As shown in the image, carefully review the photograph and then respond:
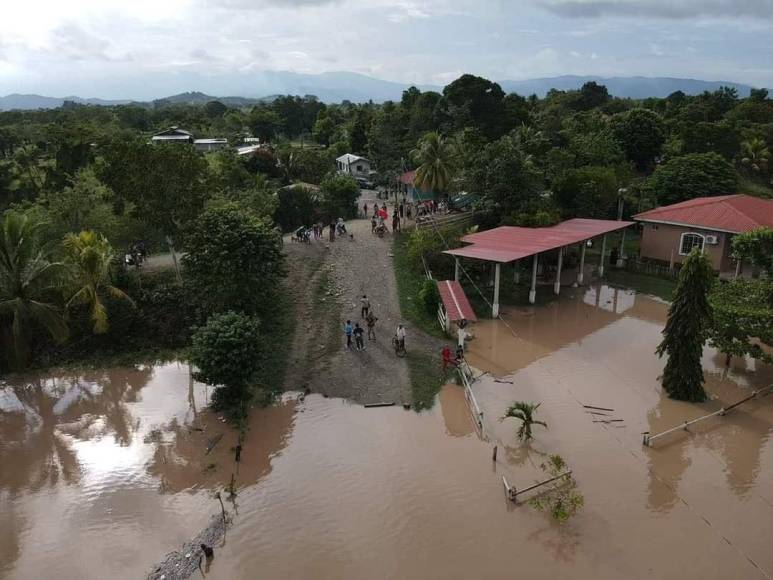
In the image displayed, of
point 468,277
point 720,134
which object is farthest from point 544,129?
point 468,277

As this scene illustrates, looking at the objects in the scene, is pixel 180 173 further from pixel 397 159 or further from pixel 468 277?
pixel 397 159

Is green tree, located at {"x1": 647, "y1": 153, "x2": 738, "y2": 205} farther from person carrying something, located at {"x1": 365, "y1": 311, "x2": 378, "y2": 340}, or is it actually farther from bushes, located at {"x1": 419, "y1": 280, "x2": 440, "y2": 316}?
person carrying something, located at {"x1": 365, "y1": 311, "x2": 378, "y2": 340}

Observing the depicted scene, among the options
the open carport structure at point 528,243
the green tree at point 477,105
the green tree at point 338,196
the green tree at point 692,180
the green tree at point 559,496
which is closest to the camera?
the green tree at point 559,496

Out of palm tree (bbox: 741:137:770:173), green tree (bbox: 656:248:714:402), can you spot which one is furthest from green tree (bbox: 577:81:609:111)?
green tree (bbox: 656:248:714:402)

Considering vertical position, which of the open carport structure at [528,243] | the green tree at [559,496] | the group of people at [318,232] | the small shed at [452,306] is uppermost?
the open carport structure at [528,243]

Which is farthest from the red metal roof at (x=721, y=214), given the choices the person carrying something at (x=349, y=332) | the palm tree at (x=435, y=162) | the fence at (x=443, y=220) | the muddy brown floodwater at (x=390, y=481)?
the person carrying something at (x=349, y=332)

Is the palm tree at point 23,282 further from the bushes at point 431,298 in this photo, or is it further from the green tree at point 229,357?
the bushes at point 431,298
